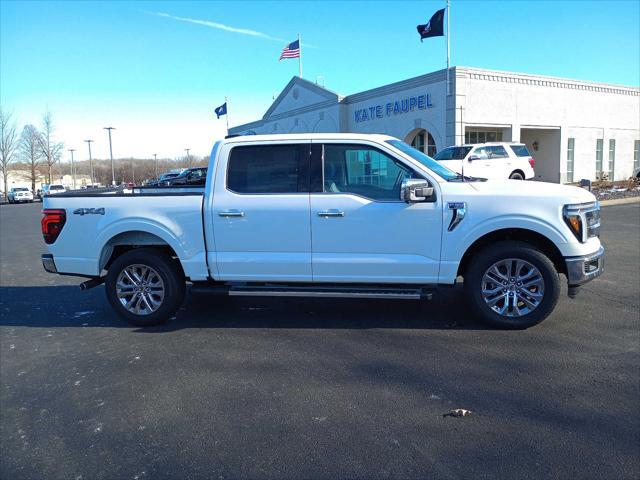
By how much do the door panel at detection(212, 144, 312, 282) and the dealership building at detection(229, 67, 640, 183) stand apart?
18671 mm

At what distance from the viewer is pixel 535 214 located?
16.3 ft

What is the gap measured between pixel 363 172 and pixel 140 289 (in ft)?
9.25

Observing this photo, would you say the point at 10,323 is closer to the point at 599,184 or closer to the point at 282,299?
the point at 282,299

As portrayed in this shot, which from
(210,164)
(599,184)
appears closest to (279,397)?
(210,164)

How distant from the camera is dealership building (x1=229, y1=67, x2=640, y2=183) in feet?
79.5

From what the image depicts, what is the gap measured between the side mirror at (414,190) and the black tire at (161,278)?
2.68 meters

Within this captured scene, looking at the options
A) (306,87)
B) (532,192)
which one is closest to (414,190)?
(532,192)

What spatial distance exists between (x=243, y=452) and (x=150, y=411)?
971 mm

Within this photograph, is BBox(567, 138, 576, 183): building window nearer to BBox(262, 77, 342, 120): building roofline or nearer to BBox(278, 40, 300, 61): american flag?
BBox(262, 77, 342, 120): building roofline

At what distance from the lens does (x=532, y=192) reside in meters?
5.01

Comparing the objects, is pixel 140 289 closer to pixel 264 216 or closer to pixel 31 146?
pixel 264 216

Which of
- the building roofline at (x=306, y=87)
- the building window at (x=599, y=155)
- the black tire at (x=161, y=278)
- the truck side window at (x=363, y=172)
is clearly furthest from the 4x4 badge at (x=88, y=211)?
the building window at (x=599, y=155)

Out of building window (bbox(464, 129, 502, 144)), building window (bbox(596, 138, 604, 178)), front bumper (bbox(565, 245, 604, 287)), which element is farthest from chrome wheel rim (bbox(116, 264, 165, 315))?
building window (bbox(596, 138, 604, 178))

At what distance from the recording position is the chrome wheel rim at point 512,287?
508cm
